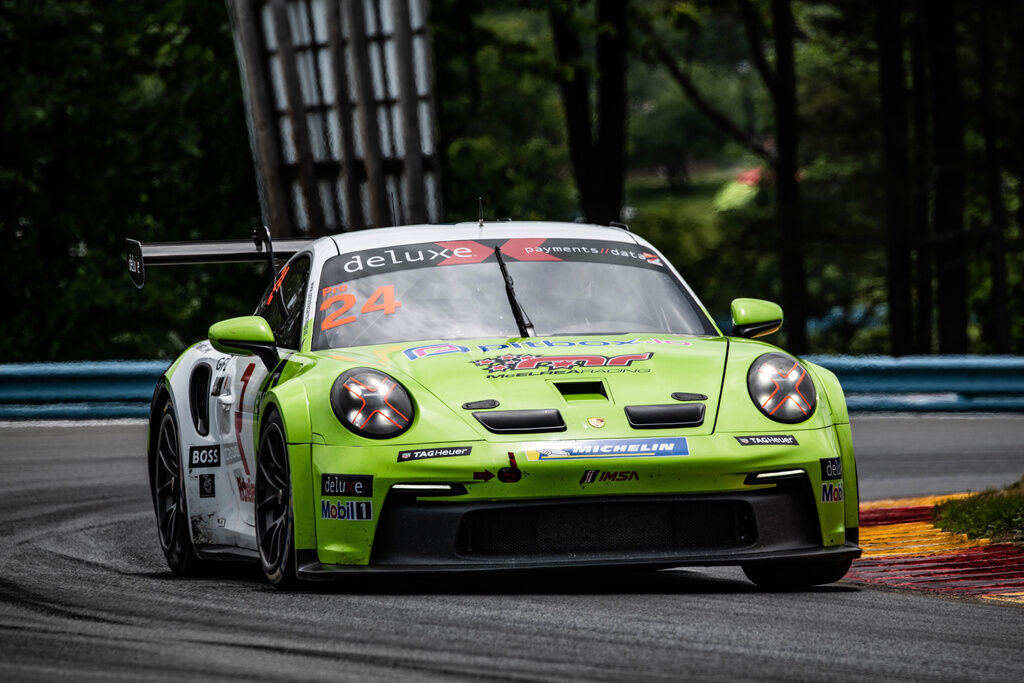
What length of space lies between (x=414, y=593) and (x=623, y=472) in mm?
822

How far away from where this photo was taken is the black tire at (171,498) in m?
7.86

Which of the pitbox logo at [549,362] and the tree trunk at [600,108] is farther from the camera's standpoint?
the tree trunk at [600,108]

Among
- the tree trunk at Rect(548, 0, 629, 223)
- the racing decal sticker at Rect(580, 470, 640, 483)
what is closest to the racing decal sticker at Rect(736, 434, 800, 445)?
the racing decal sticker at Rect(580, 470, 640, 483)

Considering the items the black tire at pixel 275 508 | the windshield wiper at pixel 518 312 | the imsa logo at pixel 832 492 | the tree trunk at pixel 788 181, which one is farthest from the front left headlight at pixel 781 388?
the tree trunk at pixel 788 181

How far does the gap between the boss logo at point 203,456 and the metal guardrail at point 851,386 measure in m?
7.49

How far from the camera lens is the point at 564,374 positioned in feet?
21.3

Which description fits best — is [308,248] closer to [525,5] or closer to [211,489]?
[211,489]

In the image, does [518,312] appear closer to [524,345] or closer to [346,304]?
[524,345]

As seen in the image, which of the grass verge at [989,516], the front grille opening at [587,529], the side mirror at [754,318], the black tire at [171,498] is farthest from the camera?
the grass verge at [989,516]

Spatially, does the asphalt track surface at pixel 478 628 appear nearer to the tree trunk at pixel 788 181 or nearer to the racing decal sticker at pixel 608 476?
the racing decal sticker at pixel 608 476

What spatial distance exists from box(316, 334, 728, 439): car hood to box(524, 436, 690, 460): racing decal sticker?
4cm

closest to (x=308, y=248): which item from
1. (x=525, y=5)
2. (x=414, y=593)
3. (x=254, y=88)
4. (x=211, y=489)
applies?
(x=211, y=489)

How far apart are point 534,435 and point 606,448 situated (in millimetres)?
239

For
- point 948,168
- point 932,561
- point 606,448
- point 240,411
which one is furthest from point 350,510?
point 948,168
